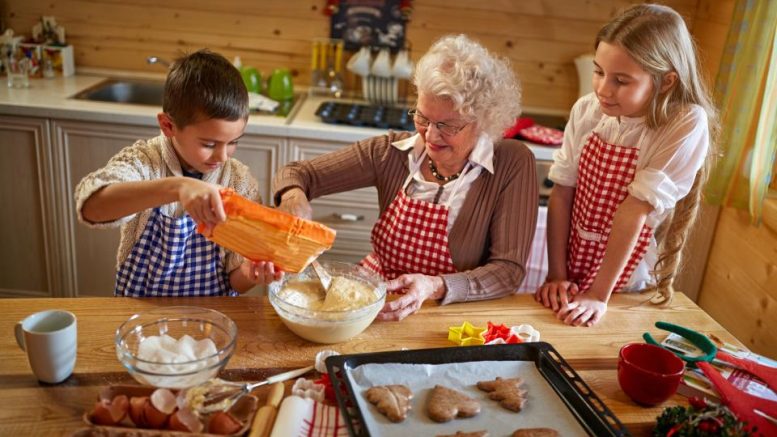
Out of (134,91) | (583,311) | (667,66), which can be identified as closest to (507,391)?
(583,311)

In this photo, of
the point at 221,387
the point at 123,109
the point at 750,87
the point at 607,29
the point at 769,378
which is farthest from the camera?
the point at 123,109

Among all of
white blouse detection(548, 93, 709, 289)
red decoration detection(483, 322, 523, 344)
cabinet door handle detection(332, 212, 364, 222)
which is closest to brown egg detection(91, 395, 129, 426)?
red decoration detection(483, 322, 523, 344)

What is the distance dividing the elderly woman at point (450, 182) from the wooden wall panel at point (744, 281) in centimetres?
114

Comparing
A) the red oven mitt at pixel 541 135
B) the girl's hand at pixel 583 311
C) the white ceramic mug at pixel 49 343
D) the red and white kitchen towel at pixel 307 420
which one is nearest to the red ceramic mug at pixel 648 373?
the girl's hand at pixel 583 311

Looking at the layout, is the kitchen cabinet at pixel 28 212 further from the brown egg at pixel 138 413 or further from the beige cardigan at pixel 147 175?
the brown egg at pixel 138 413

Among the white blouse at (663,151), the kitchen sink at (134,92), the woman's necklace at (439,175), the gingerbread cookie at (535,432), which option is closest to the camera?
the gingerbread cookie at (535,432)

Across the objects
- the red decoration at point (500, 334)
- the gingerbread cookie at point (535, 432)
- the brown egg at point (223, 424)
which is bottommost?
the gingerbread cookie at point (535, 432)

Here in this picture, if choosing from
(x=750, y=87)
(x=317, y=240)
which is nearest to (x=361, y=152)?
(x=317, y=240)

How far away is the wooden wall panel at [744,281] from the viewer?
7.58 feet

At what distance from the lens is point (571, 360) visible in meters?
1.38

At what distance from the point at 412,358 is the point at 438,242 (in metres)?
0.52

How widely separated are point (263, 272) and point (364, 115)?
1.57m

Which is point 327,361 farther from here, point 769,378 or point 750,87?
point 750,87

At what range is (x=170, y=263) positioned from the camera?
5.19ft
